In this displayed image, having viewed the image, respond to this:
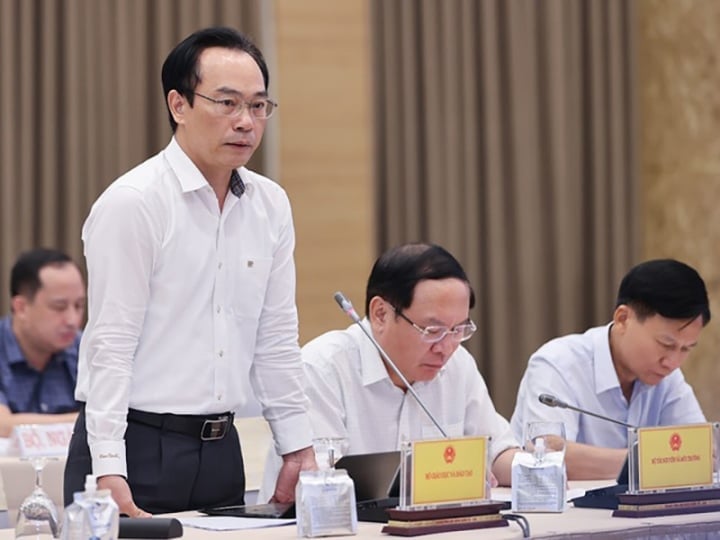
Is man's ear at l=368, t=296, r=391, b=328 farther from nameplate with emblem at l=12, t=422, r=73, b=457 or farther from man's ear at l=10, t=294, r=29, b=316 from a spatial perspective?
man's ear at l=10, t=294, r=29, b=316

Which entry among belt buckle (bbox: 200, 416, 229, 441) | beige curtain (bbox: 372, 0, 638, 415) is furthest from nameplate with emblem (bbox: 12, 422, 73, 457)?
beige curtain (bbox: 372, 0, 638, 415)

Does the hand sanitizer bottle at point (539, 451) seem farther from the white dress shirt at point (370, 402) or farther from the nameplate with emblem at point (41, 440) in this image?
the nameplate with emblem at point (41, 440)

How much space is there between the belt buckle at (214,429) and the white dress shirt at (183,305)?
1.0 inches

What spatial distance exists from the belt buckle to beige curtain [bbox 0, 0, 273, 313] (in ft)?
8.98

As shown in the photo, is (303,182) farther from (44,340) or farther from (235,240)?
(235,240)

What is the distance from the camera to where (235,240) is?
114 inches

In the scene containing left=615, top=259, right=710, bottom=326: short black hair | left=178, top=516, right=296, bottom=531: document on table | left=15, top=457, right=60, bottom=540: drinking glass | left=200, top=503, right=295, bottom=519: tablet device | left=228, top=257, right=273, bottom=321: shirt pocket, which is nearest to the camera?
left=15, top=457, right=60, bottom=540: drinking glass

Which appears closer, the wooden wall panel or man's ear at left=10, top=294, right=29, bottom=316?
man's ear at left=10, top=294, right=29, bottom=316

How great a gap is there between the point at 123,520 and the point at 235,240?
2.37ft

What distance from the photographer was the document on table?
2.53m

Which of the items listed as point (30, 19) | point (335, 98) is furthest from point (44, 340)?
point (335, 98)

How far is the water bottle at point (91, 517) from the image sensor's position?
2.13 metres

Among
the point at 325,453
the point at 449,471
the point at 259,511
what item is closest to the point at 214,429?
the point at 259,511

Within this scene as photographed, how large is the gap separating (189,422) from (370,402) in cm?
69
